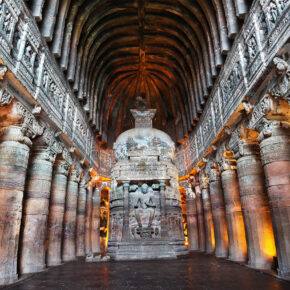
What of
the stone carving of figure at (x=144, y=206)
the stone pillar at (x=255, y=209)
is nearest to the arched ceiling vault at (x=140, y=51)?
the stone pillar at (x=255, y=209)

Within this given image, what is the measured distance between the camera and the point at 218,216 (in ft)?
43.2

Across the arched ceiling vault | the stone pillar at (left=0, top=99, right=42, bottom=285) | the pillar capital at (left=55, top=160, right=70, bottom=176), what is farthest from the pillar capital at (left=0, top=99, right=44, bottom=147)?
the pillar capital at (left=55, top=160, right=70, bottom=176)

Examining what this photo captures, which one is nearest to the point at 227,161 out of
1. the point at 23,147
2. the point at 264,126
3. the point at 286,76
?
the point at 264,126

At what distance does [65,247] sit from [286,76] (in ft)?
40.2

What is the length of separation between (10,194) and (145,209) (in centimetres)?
614

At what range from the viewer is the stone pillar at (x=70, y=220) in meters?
12.6

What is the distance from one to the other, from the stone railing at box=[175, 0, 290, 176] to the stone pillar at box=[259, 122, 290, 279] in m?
1.70

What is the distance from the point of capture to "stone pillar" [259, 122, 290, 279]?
22.4 ft

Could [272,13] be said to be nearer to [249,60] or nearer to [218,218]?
[249,60]

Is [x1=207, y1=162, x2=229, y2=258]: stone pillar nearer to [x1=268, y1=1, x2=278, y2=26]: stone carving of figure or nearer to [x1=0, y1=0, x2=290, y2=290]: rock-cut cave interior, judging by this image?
[x1=0, y1=0, x2=290, y2=290]: rock-cut cave interior

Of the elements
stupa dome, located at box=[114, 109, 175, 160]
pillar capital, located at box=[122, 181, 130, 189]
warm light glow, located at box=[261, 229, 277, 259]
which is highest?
stupa dome, located at box=[114, 109, 175, 160]

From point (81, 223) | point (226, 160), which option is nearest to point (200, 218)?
point (226, 160)

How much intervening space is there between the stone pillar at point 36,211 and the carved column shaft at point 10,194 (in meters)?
1.35

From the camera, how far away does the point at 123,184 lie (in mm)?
11875
